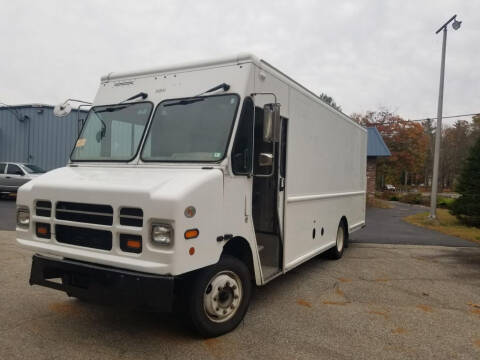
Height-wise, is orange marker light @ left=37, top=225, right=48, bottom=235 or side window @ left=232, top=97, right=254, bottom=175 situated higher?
side window @ left=232, top=97, right=254, bottom=175

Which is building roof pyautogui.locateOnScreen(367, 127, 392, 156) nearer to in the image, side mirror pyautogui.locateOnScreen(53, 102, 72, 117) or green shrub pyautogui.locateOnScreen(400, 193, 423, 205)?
green shrub pyautogui.locateOnScreen(400, 193, 423, 205)

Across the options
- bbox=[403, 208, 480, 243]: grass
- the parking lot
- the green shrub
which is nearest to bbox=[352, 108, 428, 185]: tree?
the green shrub

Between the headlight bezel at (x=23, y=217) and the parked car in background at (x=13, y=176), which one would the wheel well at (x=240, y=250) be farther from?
the parked car in background at (x=13, y=176)

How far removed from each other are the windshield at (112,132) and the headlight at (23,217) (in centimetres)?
95

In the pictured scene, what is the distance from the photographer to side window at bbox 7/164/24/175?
1783cm

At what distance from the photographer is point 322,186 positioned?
644 cm

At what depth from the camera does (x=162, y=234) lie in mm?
3256

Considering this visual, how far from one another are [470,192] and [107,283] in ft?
47.3

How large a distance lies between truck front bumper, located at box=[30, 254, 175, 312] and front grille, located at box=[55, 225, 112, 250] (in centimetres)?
19

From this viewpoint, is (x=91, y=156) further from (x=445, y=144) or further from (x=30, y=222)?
(x=445, y=144)

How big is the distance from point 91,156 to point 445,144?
57976 millimetres

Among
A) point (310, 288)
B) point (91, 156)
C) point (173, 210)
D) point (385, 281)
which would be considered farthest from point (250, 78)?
point (385, 281)

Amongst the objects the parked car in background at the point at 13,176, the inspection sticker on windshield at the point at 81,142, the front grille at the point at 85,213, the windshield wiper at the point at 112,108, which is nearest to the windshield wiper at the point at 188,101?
the windshield wiper at the point at 112,108

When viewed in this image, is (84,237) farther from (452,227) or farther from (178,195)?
(452,227)
